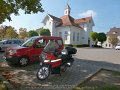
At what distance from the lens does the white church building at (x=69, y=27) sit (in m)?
55.7

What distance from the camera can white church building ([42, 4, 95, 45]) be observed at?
55.7 m

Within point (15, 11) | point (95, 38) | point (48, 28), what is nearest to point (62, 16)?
point (48, 28)

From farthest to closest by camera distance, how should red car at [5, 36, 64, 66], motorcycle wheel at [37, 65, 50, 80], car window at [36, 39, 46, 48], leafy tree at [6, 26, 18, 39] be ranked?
leafy tree at [6, 26, 18, 39] < car window at [36, 39, 46, 48] < red car at [5, 36, 64, 66] < motorcycle wheel at [37, 65, 50, 80]

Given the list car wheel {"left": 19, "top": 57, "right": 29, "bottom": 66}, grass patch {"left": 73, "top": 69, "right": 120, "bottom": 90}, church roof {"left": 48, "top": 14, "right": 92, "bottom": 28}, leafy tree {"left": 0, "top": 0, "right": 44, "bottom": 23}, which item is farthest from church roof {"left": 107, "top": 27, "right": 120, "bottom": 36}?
grass patch {"left": 73, "top": 69, "right": 120, "bottom": 90}

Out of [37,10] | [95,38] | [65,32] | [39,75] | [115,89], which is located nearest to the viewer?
[115,89]

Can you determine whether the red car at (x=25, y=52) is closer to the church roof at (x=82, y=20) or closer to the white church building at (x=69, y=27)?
the white church building at (x=69, y=27)

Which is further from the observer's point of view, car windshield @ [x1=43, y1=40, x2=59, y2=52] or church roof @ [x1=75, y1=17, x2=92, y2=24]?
church roof @ [x1=75, y1=17, x2=92, y2=24]

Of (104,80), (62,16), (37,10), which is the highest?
(62,16)

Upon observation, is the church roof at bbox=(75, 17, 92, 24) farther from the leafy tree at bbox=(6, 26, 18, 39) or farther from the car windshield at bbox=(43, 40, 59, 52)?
the car windshield at bbox=(43, 40, 59, 52)

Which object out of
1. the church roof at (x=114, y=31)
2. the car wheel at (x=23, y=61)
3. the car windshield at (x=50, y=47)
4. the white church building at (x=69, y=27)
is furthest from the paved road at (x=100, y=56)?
the church roof at (x=114, y=31)

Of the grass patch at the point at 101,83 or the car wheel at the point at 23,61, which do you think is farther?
the car wheel at the point at 23,61

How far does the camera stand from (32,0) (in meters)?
12.4

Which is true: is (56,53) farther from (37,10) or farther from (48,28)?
(48,28)

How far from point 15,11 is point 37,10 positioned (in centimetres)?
194
